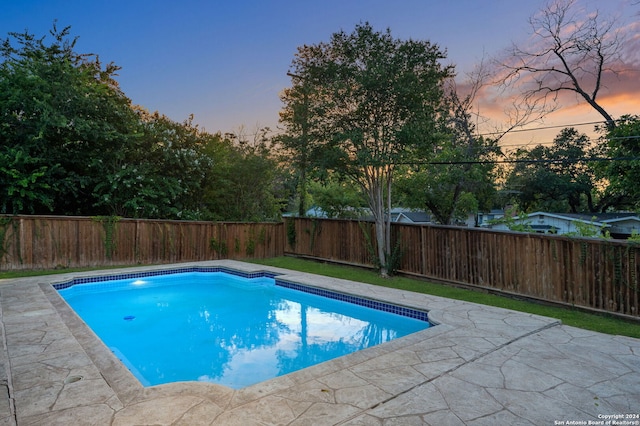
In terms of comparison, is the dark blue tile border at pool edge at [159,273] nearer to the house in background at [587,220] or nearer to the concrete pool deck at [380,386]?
the concrete pool deck at [380,386]

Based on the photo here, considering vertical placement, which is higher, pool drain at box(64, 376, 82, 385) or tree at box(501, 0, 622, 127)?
tree at box(501, 0, 622, 127)

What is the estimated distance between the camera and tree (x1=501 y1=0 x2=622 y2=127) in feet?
39.3

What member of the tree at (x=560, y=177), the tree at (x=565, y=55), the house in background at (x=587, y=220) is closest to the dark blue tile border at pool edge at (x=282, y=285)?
the tree at (x=565, y=55)

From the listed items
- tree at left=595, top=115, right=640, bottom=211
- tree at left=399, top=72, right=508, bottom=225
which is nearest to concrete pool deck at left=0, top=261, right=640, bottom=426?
tree at left=595, top=115, right=640, bottom=211

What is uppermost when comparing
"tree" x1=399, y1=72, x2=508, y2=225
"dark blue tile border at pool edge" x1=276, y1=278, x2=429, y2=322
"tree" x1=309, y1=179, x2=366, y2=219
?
"tree" x1=399, y1=72, x2=508, y2=225

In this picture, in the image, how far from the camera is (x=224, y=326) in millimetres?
5910

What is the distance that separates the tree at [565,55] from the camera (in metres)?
12.0

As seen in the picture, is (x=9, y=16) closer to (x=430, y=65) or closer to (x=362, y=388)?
(x=430, y=65)

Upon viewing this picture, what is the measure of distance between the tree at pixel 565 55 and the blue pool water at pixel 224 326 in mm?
11791

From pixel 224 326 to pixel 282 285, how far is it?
223 centimetres

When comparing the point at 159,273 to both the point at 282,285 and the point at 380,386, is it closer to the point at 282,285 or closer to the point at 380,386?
the point at 282,285

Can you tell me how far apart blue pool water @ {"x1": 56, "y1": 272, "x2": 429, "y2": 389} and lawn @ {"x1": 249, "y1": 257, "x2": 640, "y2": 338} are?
56.5 inches

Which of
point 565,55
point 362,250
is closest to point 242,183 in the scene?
point 362,250

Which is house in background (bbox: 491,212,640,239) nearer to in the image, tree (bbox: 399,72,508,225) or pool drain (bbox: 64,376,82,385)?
tree (bbox: 399,72,508,225)
